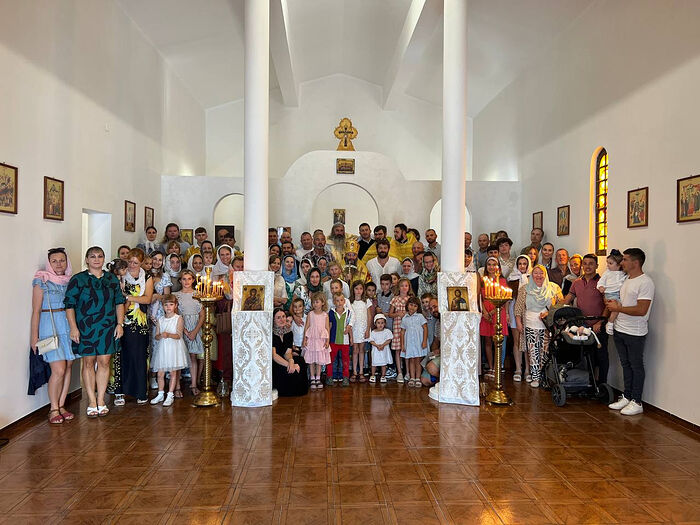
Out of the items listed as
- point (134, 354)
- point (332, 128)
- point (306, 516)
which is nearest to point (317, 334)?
point (134, 354)

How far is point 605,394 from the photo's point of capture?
6.55 meters

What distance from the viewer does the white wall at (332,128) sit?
48.3 feet

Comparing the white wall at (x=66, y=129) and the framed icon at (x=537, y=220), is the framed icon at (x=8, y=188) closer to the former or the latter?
the white wall at (x=66, y=129)

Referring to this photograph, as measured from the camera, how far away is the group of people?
5.82 m

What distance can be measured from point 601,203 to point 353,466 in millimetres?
5510

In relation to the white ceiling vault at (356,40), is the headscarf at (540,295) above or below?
below

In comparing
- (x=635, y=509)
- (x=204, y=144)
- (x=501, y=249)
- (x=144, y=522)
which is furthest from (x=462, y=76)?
(x=204, y=144)

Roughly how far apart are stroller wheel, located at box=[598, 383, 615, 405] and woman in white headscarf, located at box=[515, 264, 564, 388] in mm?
799

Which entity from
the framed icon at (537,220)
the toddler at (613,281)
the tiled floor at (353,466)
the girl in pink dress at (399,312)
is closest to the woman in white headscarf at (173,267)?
the tiled floor at (353,466)

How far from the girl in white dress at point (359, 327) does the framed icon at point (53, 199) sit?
378 cm

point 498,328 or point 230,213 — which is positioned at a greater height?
point 230,213

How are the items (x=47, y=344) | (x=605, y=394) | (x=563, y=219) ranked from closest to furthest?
(x=47, y=344), (x=605, y=394), (x=563, y=219)

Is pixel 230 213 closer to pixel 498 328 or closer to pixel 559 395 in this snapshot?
pixel 498 328

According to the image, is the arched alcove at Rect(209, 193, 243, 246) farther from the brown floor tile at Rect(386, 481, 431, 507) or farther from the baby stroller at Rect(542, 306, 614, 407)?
the brown floor tile at Rect(386, 481, 431, 507)
